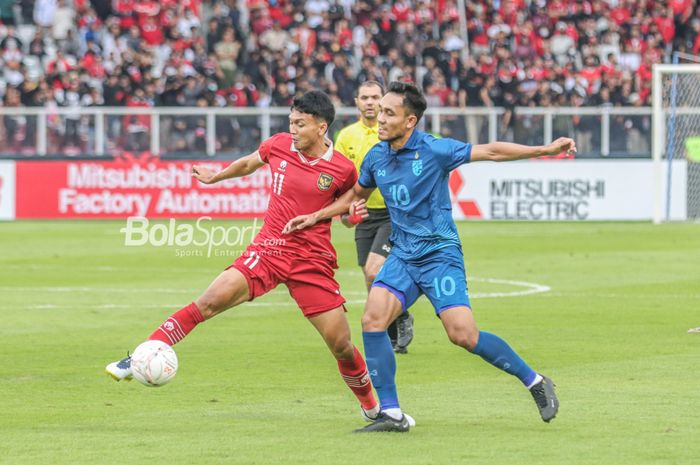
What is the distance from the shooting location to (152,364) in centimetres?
880

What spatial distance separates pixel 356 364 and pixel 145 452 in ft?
5.48

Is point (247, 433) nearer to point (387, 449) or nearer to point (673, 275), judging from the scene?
point (387, 449)

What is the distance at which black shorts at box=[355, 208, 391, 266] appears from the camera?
12.6 meters

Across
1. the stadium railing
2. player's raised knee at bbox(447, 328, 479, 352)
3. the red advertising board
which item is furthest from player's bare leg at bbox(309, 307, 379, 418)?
the stadium railing

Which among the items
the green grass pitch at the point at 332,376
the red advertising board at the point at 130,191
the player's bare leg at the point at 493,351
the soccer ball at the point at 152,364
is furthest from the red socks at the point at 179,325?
the red advertising board at the point at 130,191

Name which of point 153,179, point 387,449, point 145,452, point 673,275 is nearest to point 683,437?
point 387,449

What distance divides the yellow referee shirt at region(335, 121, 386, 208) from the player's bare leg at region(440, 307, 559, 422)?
4195 millimetres

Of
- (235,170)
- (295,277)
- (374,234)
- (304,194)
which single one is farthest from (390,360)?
(374,234)

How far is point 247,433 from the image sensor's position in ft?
28.3

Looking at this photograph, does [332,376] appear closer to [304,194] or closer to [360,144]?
[304,194]

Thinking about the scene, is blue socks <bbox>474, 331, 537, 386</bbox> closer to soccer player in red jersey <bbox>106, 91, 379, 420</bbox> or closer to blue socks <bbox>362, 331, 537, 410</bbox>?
blue socks <bbox>362, 331, 537, 410</bbox>

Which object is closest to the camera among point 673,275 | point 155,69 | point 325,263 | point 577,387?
point 325,263

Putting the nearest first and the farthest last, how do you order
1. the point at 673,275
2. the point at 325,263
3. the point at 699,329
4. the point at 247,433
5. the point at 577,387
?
1. the point at 247,433
2. the point at 325,263
3. the point at 577,387
4. the point at 699,329
5. the point at 673,275

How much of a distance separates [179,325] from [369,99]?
162 inches
